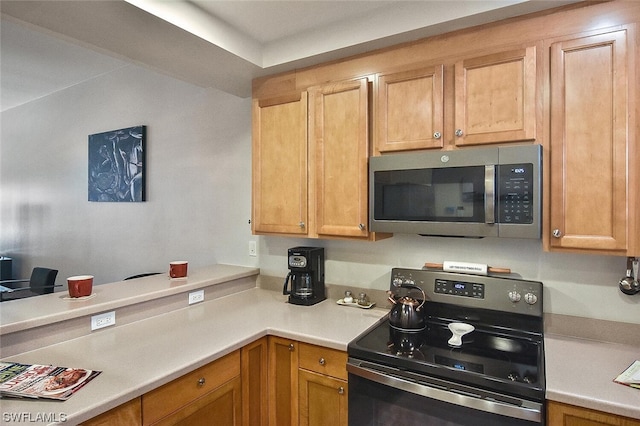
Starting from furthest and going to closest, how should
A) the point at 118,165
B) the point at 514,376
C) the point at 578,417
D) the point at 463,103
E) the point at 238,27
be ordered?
the point at 118,165, the point at 238,27, the point at 463,103, the point at 514,376, the point at 578,417

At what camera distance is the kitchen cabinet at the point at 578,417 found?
3.73 feet

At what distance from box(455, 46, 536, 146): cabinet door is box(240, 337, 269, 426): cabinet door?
1.35 meters

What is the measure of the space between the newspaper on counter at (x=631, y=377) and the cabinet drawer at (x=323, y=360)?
98 centimetres

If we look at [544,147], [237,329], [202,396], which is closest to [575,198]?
[544,147]

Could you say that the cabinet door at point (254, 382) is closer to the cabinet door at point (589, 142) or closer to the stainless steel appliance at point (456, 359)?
the stainless steel appliance at point (456, 359)

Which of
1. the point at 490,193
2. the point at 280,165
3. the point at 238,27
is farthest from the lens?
the point at 280,165

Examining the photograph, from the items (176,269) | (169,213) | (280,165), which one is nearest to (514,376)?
(280,165)

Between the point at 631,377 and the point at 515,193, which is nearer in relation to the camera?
the point at 631,377

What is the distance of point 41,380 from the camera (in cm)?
121

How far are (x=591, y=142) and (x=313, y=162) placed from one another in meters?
1.25

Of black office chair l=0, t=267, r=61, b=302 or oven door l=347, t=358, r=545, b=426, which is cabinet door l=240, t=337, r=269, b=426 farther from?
black office chair l=0, t=267, r=61, b=302

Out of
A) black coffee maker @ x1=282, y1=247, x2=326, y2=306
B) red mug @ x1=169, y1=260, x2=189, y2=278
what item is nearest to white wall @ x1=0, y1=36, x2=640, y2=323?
black coffee maker @ x1=282, y1=247, x2=326, y2=306

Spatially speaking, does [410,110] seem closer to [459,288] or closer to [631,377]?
[459,288]

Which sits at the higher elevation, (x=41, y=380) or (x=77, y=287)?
(x=77, y=287)
